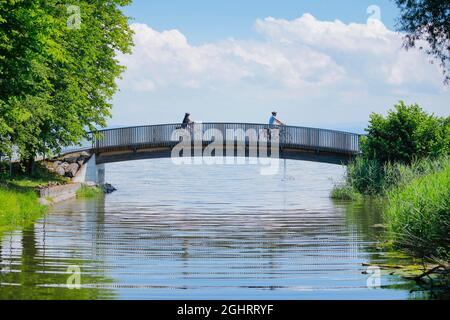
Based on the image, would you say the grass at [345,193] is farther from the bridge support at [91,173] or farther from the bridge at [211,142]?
the bridge support at [91,173]

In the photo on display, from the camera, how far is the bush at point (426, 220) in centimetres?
1381

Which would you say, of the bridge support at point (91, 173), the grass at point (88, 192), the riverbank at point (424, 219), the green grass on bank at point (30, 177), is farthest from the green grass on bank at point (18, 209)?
the bridge support at point (91, 173)

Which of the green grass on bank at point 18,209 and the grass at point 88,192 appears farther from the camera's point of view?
→ the grass at point 88,192

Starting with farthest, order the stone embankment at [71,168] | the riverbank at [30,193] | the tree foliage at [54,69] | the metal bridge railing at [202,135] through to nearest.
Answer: the metal bridge railing at [202,135]
the stone embankment at [71,168]
the riverbank at [30,193]
the tree foliage at [54,69]

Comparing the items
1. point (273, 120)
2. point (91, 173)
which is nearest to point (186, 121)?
point (273, 120)

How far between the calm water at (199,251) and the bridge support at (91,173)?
9.04 metres

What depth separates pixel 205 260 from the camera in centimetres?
1536

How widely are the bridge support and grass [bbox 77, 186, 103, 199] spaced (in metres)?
2.47

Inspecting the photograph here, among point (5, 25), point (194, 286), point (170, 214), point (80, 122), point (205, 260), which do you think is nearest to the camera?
point (194, 286)

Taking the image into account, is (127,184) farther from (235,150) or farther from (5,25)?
(5,25)

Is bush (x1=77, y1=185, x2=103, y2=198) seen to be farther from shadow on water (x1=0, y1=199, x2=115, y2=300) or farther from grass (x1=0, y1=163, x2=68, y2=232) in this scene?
shadow on water (x1=0, y1=199, x2=115, y2=300)

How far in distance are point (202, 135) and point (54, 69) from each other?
1367 centimetres
